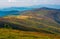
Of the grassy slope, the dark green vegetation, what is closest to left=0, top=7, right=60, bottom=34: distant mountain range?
the dark green vegetation

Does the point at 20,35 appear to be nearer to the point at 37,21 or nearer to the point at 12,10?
the point at 37,21

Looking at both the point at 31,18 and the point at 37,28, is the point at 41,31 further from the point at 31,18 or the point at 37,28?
the point at 31,18

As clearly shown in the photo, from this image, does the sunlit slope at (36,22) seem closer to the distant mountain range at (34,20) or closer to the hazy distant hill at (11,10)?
the distant mountain range at (34,20)

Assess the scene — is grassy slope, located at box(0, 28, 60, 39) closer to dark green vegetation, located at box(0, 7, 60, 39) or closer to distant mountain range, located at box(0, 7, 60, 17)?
dark green vegetation, located at box(0, 7, 60, 39)

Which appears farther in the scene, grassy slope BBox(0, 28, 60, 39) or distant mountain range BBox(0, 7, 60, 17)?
distant mountain range BBox(0, 7, 60, 17)

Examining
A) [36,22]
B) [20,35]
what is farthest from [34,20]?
[20,35]

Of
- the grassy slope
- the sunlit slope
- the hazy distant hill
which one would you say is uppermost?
the hazy distant hill

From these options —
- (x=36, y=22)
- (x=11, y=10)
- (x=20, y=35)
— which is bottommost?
(x=20, y=35)

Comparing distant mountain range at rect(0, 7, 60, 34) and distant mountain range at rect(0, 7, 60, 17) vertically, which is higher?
distant mountain range at rect(0, 7, 60, 17)

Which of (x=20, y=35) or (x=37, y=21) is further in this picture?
(x=37, y=21)

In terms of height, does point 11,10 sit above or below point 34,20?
above
